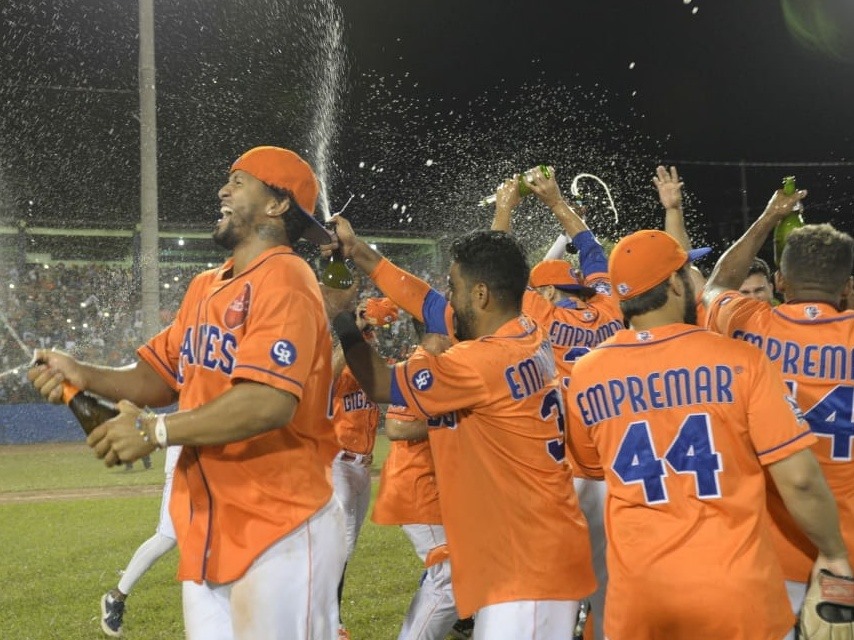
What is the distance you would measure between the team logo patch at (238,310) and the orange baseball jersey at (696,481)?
1302 millimetres

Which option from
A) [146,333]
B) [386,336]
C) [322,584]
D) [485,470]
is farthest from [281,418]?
[386,336]

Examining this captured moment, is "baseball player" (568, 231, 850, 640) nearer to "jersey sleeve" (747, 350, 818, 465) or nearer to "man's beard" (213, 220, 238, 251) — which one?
"jersey sleeve" (747, 350, 818, 465)

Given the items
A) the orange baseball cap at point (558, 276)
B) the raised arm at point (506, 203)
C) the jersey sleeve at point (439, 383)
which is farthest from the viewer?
the orange baseball cap at point (558, 276)

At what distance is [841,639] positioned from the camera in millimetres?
3072

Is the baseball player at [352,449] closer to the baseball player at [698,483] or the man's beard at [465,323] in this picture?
the man's beard at [465,323]

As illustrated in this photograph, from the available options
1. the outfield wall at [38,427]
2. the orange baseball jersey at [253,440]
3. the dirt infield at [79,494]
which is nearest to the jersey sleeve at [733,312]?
the orange baseball jersey at [253,440]

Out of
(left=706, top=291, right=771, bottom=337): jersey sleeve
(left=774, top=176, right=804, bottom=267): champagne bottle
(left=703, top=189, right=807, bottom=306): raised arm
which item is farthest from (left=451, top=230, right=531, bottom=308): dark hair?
(left=774, top=176, right=804, bottom=267): champagne bottle

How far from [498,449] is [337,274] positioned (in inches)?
50.5

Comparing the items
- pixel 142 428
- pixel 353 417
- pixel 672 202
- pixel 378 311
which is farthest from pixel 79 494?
pixel 142 428

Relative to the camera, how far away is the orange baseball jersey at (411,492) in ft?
19.9

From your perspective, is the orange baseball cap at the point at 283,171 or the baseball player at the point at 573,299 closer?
the orange baseball cap at the point at 283,171

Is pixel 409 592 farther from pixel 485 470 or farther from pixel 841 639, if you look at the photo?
pixel 841 639

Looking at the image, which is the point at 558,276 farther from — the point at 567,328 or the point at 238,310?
the point at 238,310

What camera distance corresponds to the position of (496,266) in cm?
381
